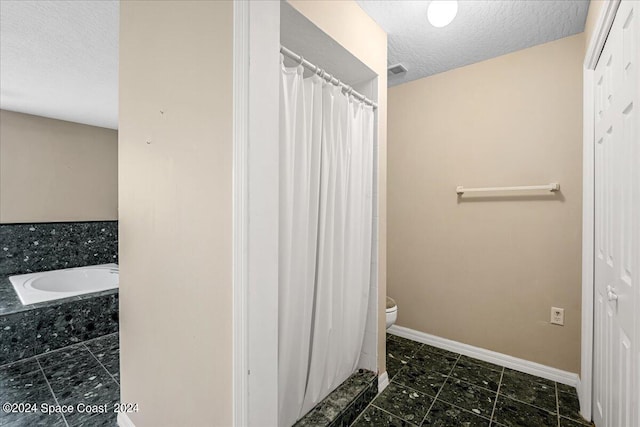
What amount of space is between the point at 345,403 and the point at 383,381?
0.42 m

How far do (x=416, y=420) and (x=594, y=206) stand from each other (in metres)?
1.51

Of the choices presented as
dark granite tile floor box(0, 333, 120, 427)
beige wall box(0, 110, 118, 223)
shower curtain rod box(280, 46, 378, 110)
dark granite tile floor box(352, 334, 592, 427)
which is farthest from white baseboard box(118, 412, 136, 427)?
beige wall box(0, 110, 118, 223)

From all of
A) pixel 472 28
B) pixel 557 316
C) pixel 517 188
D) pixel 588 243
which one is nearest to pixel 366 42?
pixel 472 28

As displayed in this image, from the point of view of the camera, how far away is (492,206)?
221cm

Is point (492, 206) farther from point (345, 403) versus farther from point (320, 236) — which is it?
point (345, 403)

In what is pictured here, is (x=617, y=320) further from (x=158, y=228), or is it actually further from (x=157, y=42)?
(x=157, y=42)

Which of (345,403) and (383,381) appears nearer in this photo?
(345,403)

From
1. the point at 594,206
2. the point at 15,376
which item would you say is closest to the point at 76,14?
the point at 15,376

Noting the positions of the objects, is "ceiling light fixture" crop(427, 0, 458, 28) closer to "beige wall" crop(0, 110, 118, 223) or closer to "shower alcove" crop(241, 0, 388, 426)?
"shower alcove" crop(241, 0, 388, 426)

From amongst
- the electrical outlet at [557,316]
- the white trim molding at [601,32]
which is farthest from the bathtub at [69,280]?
the white trim molding at [601,32]

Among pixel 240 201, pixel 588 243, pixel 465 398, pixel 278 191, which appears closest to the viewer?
pixel 240 201

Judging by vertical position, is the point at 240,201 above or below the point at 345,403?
above

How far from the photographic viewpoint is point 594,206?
1.59 m

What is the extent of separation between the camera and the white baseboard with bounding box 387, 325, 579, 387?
1946mm
